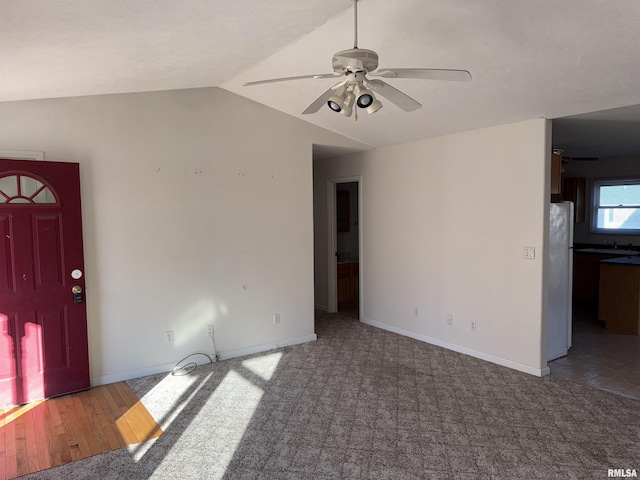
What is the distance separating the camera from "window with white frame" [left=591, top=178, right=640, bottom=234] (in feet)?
22.9

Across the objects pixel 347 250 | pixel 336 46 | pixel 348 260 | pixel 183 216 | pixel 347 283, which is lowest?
pixel 347 283

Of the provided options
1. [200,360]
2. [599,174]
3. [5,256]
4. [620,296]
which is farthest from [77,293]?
[599,174]

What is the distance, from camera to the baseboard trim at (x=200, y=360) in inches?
155

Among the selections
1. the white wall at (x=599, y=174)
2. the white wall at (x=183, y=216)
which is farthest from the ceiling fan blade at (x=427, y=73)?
the white wall at (x=599, y=174)

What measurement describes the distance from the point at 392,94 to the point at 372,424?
7.44ft

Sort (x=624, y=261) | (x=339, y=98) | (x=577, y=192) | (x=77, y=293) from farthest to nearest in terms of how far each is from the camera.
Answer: (x=577, y=192) < (x=624, y=261) < (x=77, y=293) < (x=339, y=98)

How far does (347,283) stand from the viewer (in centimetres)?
689

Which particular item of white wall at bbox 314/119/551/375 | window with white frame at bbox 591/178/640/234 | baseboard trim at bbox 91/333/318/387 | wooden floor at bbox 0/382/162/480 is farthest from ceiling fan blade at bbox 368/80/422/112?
window with white frame at bbox 591/178/640/234

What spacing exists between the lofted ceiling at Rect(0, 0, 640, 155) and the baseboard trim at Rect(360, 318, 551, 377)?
2328mm

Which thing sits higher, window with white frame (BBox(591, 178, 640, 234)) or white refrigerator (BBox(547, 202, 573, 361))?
window with white frame (BBox(591, 178, 640, 234))

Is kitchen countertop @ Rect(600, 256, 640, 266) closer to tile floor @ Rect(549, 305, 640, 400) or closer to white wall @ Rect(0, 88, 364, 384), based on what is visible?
tile floor @ Rect(549, 305, 640, 400)

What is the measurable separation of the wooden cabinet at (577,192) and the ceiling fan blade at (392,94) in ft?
20.3

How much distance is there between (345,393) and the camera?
366 centimetres

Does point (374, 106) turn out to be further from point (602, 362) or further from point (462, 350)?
point (602, 362)
